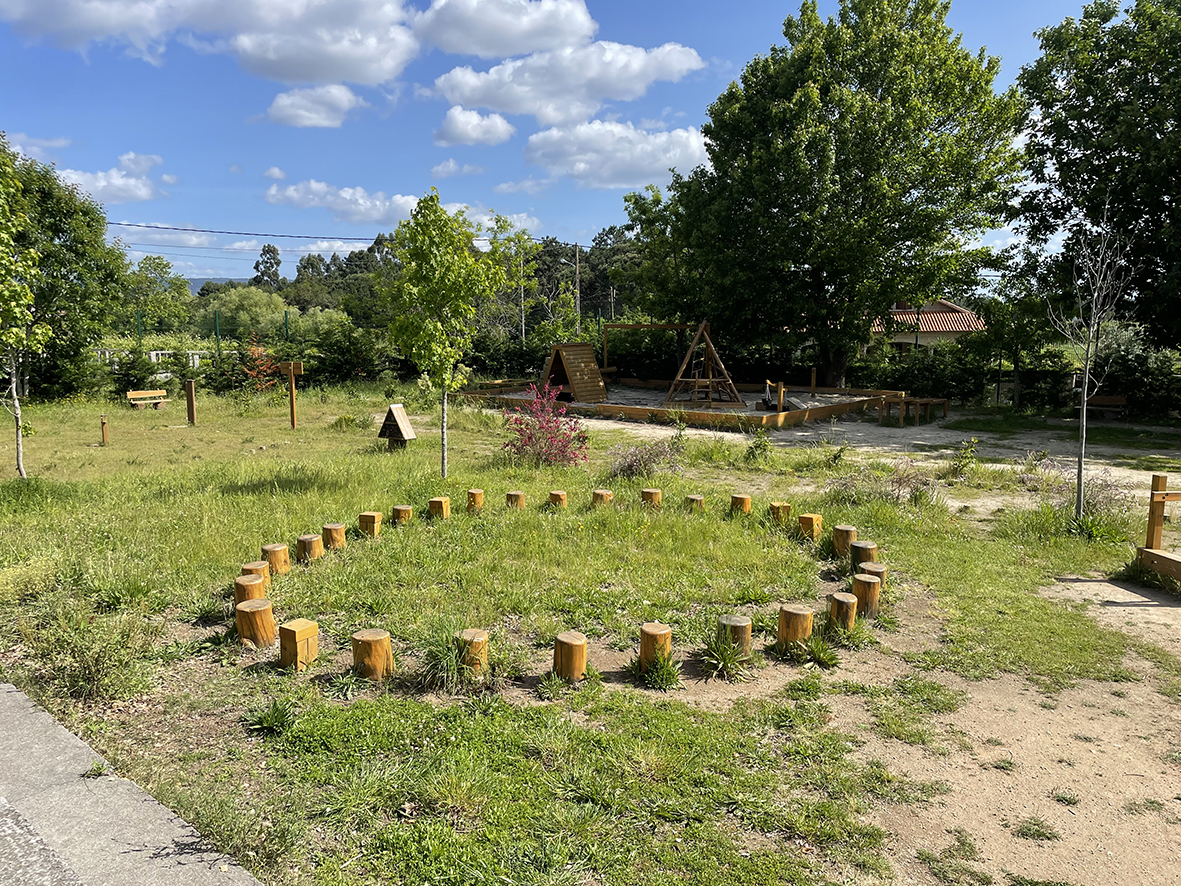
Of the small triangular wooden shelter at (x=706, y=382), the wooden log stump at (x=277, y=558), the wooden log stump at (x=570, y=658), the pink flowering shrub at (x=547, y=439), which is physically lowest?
the wooden log stump at (x=570, y=658)

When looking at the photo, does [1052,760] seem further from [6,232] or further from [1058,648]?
[6,232]

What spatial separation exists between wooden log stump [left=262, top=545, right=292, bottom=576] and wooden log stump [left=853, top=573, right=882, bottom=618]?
4.29 metres

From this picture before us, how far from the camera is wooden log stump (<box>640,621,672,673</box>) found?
13.3 feet

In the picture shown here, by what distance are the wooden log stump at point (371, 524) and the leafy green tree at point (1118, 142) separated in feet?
49.7

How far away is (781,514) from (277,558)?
462 centimetres

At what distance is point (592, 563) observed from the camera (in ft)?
19.5

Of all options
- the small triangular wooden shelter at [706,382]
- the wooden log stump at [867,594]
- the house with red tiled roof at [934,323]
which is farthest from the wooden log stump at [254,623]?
the house with red tiled roof at [934,323]

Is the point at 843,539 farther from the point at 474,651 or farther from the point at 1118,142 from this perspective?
the point at 1118,142

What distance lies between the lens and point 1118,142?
49.7 ft

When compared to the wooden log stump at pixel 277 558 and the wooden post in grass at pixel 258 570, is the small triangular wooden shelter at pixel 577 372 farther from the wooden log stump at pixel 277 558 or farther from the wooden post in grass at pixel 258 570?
the wooden post in grass at pixel 258 570

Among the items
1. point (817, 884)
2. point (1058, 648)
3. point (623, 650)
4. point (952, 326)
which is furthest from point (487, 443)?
point (952, 326)

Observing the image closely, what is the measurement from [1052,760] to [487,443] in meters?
10.5

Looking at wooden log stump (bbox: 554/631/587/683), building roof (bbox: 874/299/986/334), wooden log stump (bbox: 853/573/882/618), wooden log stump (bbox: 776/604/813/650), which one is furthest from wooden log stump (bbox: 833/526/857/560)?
building roof (bbox: 874/299/986/334)

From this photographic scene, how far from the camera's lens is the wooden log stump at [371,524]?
6.51 m
